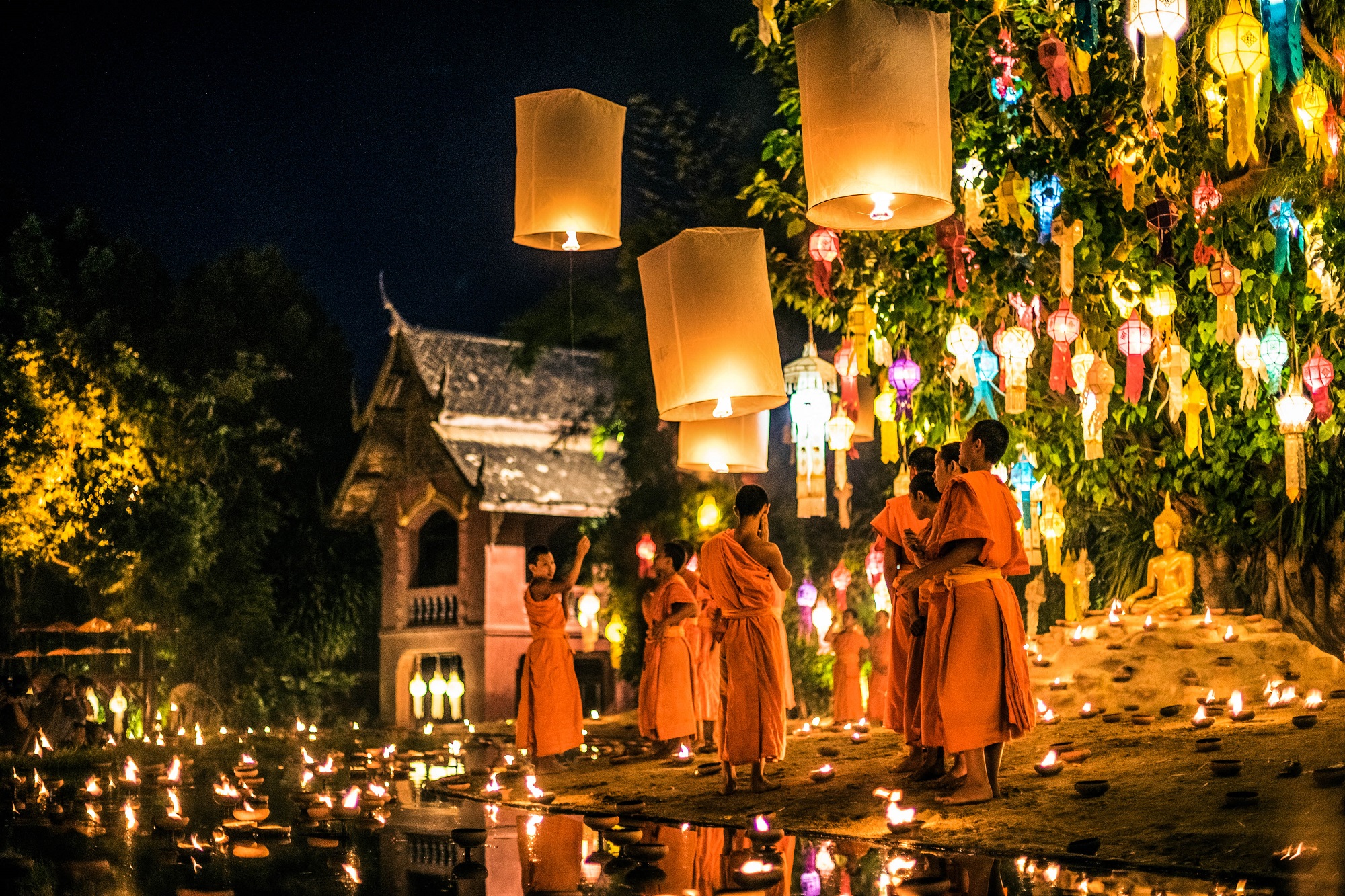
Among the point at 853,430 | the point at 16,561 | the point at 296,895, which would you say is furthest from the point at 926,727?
the point at 16,561

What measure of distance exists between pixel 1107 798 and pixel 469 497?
1859 cm

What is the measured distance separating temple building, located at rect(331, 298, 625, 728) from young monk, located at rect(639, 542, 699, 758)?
11847 mm

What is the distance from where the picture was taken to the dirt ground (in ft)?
16.3

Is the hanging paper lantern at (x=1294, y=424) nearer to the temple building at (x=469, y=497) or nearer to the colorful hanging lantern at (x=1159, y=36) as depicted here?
the colorful hanging lantern at (x=1159, y=36)

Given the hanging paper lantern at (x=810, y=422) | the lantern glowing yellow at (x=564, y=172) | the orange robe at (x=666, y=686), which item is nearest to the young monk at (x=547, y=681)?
the orange robe at (x=666, y=686)

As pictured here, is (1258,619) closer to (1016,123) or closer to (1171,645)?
(1171,645)

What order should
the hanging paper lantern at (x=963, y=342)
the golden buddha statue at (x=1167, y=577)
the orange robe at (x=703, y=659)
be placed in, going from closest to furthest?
the hanging paper lantern at (x=963, y=342) < the orange robe at (x=703, y=659) < the golden buddha statue at (x=1167, y=577)

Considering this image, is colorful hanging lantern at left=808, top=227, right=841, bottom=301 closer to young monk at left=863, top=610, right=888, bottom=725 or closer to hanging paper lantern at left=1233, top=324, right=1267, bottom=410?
hanging paper lantern at left=1233, top=324, right=1267, bottom=410

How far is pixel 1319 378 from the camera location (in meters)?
8.84

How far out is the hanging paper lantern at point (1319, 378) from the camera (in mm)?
8844

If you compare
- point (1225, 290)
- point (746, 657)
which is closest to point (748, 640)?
point (746, 657)

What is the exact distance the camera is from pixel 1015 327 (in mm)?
9578

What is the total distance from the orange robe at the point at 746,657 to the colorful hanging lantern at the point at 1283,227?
3748 millimetres

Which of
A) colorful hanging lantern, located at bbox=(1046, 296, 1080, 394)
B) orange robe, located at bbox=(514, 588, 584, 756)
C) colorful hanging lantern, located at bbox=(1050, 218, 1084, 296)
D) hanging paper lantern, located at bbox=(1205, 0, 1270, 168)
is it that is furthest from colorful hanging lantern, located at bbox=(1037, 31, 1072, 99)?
orange robe, located at bbox=(514, 588, 584, 756)
